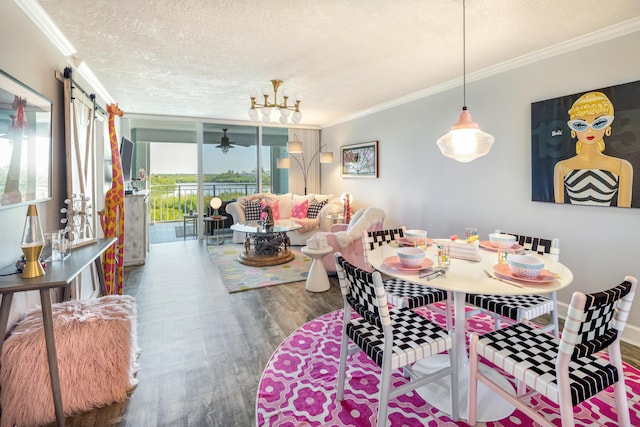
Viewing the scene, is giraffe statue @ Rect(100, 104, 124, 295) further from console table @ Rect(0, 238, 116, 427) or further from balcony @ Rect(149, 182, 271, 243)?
balcony @ Rect(149, 182, 271, 243)

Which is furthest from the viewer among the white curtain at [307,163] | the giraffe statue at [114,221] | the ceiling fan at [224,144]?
the white curtain at [307,163]

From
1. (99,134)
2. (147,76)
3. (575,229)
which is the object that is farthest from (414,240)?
(99,134)

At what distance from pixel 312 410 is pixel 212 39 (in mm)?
2835

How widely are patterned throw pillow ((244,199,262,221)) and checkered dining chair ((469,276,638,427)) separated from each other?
496cm

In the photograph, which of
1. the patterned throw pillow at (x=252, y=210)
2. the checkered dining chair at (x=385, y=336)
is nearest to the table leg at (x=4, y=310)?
the checkered dining chair at (x=385, y=336)

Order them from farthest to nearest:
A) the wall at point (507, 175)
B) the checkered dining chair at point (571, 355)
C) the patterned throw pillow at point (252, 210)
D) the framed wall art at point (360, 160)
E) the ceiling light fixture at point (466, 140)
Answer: the patterned throw pillow at point (252, 210) → the framed wall art at point (360, 160) → the wall at point (507, 175) → the ceiling light fixture at point (466, 140) → the checkered dining chair at point (571, 355)

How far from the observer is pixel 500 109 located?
327 centimetres

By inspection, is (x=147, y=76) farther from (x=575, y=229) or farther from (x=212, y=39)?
(x=575, y=229)

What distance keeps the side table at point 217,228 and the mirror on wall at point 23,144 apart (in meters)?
4.03

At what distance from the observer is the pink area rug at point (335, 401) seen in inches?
65.2

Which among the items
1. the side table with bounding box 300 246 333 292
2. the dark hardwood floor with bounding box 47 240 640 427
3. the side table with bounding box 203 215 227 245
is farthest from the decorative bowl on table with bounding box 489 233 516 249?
the side table with bounding box 203 215 227 245

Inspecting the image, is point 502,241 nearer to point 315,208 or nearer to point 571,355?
point 571,355

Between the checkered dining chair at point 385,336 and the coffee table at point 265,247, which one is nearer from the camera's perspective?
the checkered dining chair at point 385,336

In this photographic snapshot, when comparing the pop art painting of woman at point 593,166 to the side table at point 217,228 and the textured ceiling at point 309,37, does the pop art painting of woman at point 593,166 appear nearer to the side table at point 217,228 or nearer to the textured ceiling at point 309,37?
the textured ceiling at point 309,37
